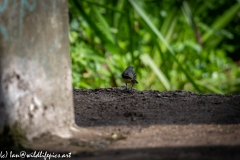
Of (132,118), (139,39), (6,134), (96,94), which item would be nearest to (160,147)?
(132,118)

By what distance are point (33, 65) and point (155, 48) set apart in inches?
204

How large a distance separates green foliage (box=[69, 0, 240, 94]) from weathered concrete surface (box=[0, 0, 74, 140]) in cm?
284

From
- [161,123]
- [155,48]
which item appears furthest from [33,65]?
[155,48]

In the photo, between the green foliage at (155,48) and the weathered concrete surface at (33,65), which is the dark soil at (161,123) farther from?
the green foliage at (155,48)

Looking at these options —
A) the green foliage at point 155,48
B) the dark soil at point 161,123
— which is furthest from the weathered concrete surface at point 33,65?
the green foliage at point 155,48

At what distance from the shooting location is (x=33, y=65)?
3.13 metres

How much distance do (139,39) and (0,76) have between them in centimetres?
530

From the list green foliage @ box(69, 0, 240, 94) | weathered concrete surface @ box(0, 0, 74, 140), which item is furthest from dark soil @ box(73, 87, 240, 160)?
green foliage @ box(69, 0, 240, 94)

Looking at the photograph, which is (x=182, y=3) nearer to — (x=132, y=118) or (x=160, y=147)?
(x=132, y=118)

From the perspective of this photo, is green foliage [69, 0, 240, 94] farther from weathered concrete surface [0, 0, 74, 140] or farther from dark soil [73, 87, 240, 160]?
weathered concrete surface [0, 0, 74, 140]

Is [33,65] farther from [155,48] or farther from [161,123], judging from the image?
[155,48]

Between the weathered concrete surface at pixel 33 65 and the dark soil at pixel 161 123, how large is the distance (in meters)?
0.33

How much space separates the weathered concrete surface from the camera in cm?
309

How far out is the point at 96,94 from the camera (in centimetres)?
450
